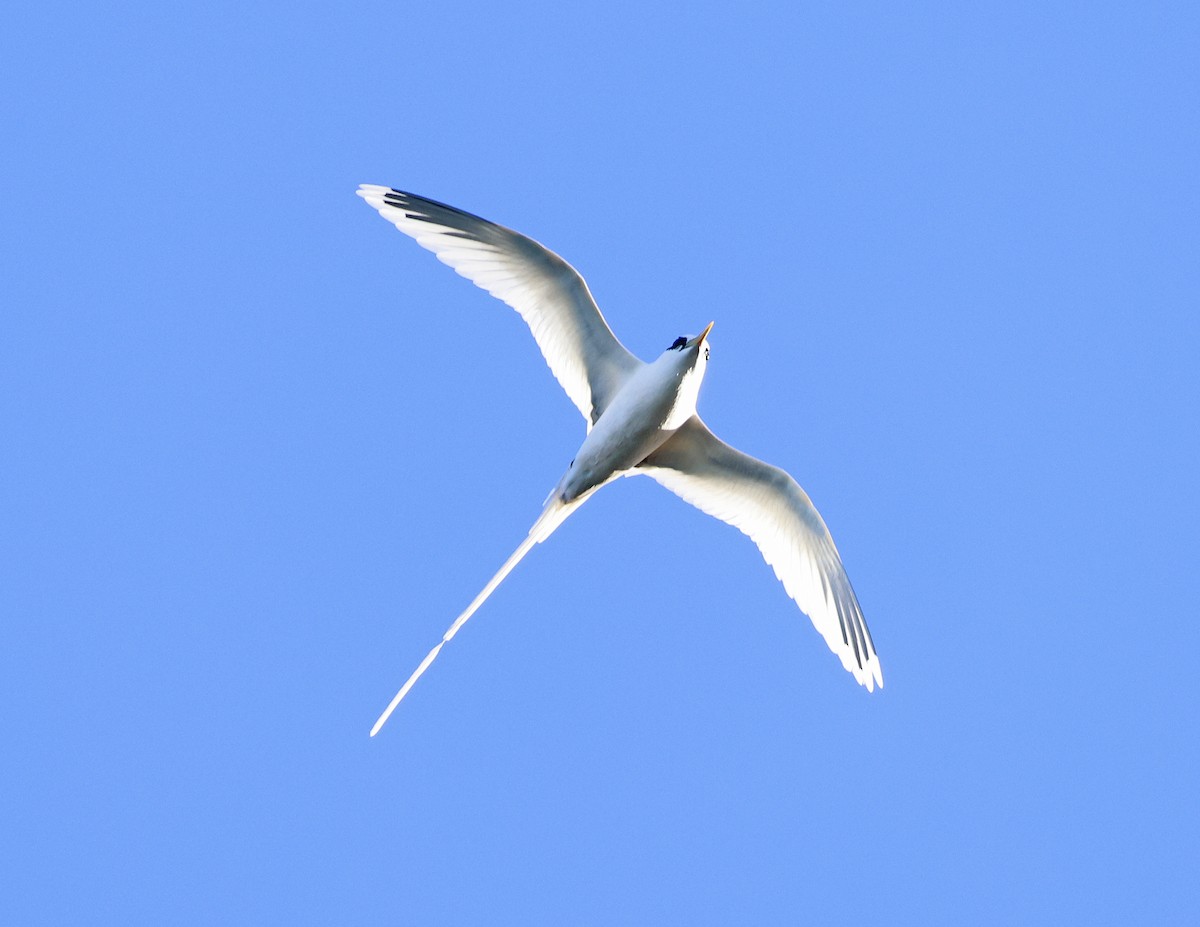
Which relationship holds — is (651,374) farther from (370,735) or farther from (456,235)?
(370,735)

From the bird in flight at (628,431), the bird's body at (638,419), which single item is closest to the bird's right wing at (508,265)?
the bird in flight at (628,431)

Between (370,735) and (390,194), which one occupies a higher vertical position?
(390,194)

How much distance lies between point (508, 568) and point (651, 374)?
6.53 feet

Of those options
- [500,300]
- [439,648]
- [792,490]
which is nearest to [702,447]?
[792,490]

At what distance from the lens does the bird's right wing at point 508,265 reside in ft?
41.9

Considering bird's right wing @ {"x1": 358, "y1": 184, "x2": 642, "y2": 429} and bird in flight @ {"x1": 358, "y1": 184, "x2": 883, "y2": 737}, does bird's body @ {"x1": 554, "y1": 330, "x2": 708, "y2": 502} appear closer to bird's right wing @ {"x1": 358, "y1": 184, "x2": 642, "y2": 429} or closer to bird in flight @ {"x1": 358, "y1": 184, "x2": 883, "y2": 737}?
bird in flight @ {"x1": 358, "y1": 184, "x2": 883, "y2": 737}

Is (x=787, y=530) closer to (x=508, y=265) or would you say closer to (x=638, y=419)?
(x=638, y=419)

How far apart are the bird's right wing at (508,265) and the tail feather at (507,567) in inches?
56.1

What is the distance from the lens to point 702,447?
13.4 m

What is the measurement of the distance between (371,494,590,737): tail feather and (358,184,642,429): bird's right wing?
142 centimetres

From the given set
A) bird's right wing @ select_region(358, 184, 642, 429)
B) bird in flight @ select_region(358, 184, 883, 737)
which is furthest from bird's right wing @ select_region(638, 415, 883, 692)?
bird's right wing @ select_region(358, 184, 642, 429)

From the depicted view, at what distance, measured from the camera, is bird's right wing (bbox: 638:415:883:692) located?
13633 millimetres

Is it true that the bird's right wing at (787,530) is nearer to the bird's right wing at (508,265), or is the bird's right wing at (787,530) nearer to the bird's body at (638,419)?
the bird's body at (638,419)

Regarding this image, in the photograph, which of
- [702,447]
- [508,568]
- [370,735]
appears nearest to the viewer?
[370,735]
